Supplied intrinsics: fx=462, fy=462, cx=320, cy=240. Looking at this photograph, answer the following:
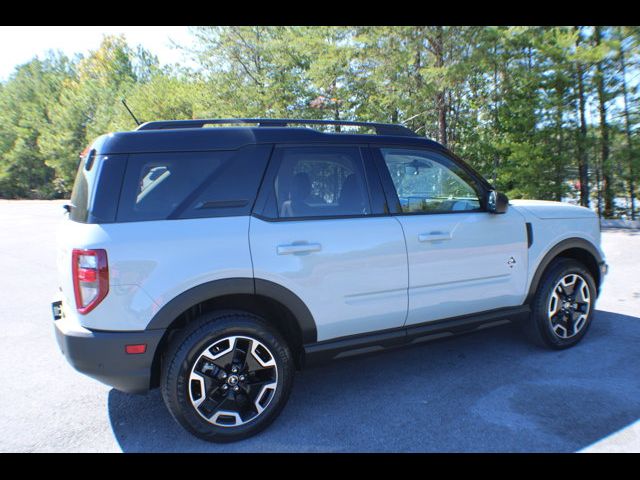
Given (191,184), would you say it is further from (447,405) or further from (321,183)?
(447,405)

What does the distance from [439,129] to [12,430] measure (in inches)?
489

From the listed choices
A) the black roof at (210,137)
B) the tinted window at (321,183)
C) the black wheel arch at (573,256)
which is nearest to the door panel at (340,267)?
the tinted window at (321,183)

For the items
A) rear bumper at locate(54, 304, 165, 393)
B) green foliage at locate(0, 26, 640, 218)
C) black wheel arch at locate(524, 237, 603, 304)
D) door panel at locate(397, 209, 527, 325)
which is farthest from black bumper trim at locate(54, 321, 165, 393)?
green foliage at locate(0, 26, 640, 218)

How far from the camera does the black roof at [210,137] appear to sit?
2.77 m

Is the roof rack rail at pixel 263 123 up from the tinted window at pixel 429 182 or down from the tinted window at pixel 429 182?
up

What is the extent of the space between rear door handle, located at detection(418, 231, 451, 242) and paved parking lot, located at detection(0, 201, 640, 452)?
978mm

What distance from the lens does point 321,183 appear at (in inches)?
129

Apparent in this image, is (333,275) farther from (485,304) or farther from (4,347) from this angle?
(4,347)

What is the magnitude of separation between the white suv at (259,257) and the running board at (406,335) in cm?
1

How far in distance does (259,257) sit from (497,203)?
6.41ft

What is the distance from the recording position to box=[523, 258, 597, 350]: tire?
3973mm

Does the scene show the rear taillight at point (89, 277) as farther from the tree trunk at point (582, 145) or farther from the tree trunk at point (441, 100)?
the tree trunk at point (582, 145)

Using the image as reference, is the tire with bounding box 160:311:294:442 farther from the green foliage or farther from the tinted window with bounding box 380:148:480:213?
the green foliage
